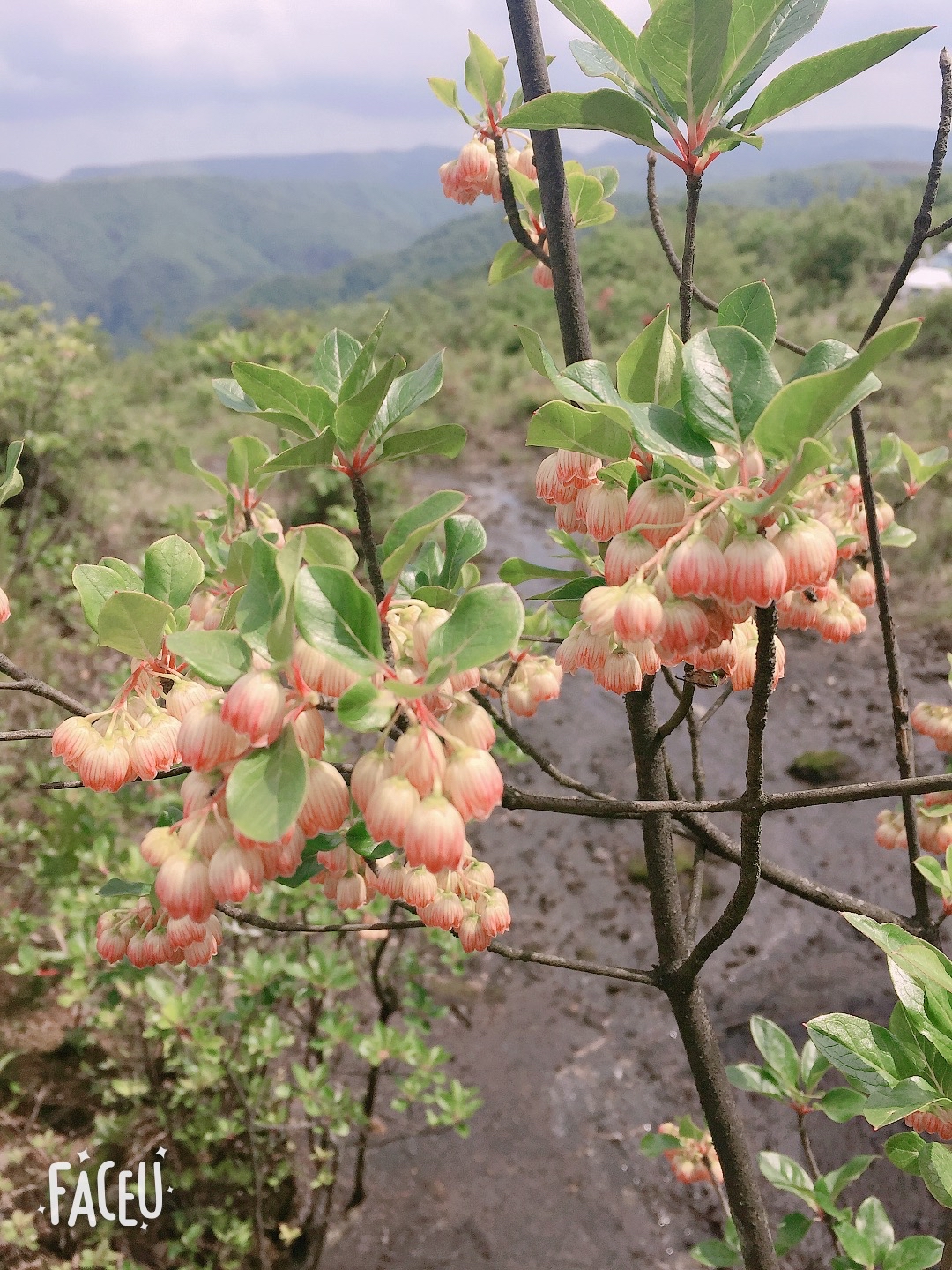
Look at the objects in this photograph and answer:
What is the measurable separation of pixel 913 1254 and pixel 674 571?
3.77ft

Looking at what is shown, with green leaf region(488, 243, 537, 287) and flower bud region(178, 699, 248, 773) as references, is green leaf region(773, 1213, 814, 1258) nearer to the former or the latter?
flower bud region(178, 699, 248, 773)

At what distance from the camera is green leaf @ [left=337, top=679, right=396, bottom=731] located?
0.47m

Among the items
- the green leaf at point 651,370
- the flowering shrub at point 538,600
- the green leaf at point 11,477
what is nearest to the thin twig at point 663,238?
the flowering shrub at point 538,600

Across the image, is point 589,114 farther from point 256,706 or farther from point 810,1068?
point 810,1068

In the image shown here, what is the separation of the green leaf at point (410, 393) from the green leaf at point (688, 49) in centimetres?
27

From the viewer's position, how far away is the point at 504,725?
926 mm

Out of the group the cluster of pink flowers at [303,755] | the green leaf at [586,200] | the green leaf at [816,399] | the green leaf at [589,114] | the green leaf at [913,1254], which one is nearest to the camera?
the green leaf at [816,399]

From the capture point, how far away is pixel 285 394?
0.59 metres

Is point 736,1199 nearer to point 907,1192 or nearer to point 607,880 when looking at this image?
point 907,1192

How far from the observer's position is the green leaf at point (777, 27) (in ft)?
1.92

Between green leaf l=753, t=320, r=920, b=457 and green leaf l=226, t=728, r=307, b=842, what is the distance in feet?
1.12

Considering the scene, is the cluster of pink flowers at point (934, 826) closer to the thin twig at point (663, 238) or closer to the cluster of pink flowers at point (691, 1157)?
the thin twig at point (663, 238)

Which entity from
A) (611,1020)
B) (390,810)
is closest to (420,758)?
(390,810)

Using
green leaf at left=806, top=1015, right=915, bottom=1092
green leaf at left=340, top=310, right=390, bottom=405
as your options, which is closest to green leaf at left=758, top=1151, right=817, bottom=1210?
green leaf at left=806, top=1015, right=915, bottom=1092
